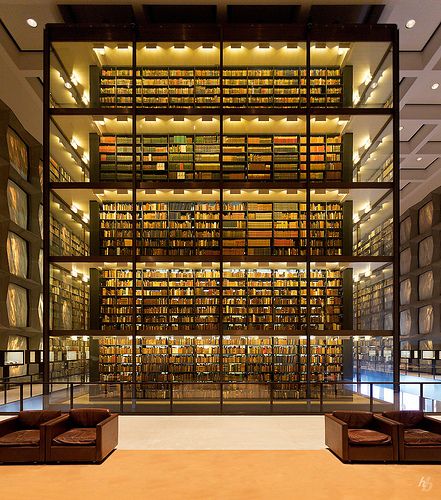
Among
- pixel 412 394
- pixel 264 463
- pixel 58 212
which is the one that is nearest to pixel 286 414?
pixel 412 394

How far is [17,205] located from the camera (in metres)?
17.9

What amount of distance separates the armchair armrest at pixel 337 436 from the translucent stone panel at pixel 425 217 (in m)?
21.6

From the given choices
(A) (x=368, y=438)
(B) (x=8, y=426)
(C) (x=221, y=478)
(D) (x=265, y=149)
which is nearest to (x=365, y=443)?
(A) (x=368, y=438)

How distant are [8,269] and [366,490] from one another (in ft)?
45.2

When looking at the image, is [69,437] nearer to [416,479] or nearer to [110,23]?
[416,479]

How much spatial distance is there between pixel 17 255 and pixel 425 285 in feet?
62.2

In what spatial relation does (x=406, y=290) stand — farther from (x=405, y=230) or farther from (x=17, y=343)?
(x=17, y=343)

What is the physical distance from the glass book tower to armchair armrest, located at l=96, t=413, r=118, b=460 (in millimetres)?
4414

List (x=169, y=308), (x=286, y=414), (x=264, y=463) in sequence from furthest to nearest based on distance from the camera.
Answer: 1. (x=169, y=308)
2. (x=286, y=414)
3. (x=264, y=463)

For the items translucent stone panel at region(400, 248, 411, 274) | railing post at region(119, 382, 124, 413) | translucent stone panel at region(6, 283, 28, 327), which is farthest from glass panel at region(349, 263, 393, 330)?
translucent stone panel at region(400, 248, 411, 274)

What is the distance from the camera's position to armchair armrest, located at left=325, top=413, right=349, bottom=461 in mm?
6535

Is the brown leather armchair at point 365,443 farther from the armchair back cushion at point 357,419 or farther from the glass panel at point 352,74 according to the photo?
the glass panel at point 352,74

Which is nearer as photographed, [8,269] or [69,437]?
[69,437]

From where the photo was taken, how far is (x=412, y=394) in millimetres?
9859
